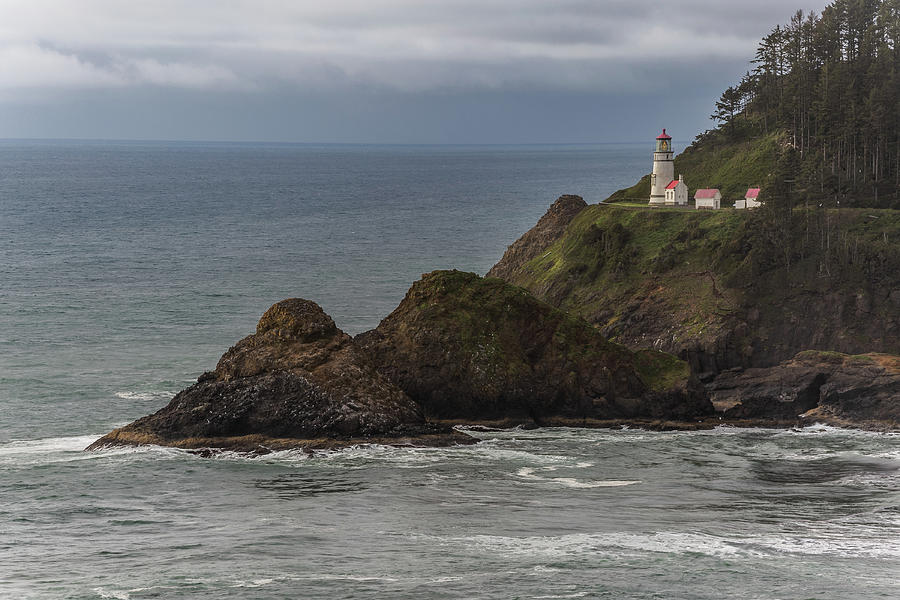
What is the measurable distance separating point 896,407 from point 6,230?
159 meters

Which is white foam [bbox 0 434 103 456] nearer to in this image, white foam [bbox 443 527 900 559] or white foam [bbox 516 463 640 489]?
white foam [bbox 516 463 640 489]

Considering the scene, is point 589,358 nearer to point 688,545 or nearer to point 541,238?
point 688,545

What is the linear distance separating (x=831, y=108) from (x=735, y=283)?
33.1 meters

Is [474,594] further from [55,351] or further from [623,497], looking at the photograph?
[55,351]

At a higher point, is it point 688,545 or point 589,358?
point 589,358

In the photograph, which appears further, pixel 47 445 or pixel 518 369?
pixel 518 369

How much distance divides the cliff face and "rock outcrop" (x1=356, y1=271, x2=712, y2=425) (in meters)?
10.0

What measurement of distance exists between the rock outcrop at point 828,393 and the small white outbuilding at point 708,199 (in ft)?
111

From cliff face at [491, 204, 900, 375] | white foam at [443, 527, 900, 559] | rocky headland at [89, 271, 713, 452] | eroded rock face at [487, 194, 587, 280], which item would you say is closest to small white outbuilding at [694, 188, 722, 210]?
cliff face at [491, 204, 900, 375]

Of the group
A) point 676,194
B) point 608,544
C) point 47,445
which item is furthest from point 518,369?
point 676,194

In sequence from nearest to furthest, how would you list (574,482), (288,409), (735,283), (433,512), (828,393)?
1. (433,512)
2. (574,482)
3. (288,409)
4. (828,393)
5. (735,283)

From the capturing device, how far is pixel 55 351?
79062 mm

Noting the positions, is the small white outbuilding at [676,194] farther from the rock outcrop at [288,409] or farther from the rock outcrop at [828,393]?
the rock outcrop at [288,409]

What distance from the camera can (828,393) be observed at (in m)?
60.5
